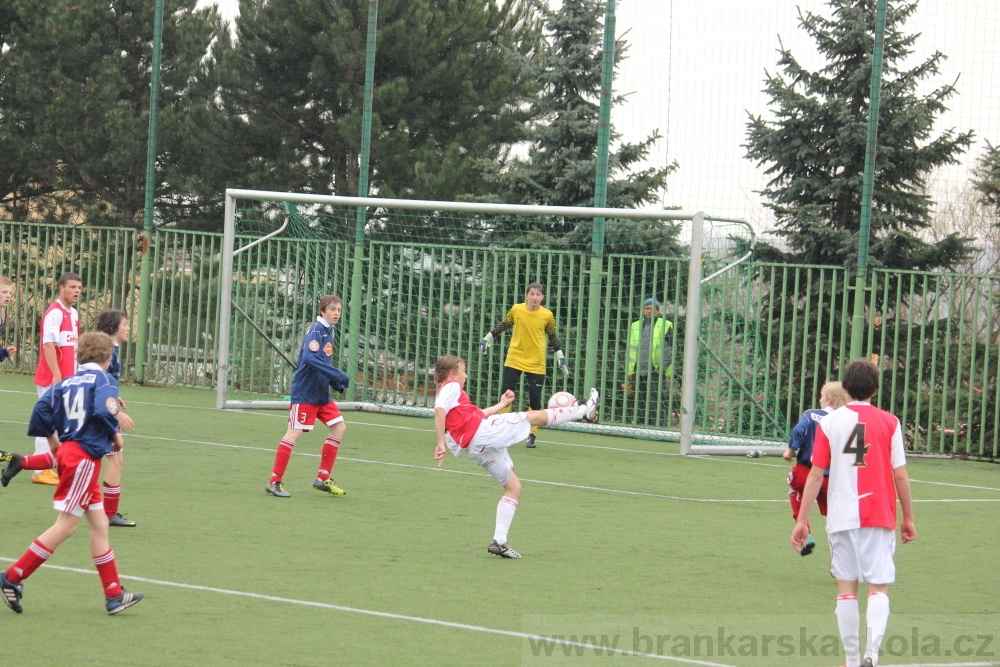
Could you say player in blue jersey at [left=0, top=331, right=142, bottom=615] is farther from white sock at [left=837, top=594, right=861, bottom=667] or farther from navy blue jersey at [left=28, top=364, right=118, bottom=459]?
white sock at [left=837, top=594, right=861, bottom=667]

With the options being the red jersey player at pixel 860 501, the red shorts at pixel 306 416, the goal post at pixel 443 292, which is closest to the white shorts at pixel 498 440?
the red shorts at pixel 306 416

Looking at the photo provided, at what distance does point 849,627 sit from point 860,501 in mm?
598

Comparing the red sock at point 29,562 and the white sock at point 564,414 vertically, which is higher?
the white sock at point 564,414

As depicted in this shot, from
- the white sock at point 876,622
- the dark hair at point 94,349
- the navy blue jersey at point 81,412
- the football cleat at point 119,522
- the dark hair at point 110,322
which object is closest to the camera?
the white sock at point 876,622

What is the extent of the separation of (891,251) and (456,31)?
34.2ft

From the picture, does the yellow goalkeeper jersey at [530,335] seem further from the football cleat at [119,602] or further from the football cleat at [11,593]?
the football cleat at [11,593]

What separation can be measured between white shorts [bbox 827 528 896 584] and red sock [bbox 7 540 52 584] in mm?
4007

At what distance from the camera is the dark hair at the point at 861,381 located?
6.07 m

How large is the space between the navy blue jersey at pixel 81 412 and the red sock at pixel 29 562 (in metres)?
0.54

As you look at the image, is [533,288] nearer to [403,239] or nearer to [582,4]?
[403,239]

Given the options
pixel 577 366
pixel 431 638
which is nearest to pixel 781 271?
pixel 577 366

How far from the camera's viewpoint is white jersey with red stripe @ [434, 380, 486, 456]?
336 inches

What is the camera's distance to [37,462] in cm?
890

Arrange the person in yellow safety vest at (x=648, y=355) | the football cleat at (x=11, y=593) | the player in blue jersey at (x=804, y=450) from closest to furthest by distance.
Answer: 1. the football cleat at (x=11, y=593)
2. the player in blue jersey at (x=804, y=450)
3. the person in yellow safety vest at (x=648, y=355)
